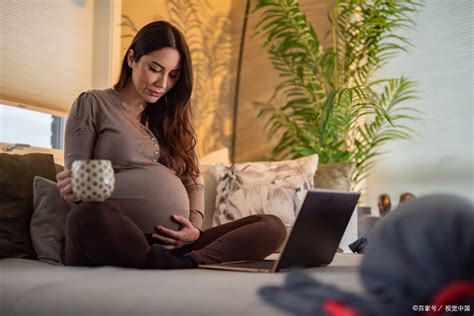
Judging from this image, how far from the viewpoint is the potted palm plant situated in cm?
378

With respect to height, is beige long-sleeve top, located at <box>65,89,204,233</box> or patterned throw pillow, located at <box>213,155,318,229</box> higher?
beige long-sleeve top, located at <box>65,89,204,233</box>

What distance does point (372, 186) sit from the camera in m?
4.29

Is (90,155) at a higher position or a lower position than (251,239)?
higher

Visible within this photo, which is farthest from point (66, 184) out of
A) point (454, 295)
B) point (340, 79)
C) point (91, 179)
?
point (340, 79)

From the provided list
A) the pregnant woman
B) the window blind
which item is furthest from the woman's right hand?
the window blind

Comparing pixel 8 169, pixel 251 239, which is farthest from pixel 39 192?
pixel 251 239

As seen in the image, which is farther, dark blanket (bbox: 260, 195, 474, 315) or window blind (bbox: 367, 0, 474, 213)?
window blind (bbox: 367, 0, 474, 213)

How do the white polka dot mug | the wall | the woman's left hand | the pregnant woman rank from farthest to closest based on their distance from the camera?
the wall
the woman's left hand
the pregnant woman
the white polka dot mug

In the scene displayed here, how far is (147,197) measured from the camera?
2.14 meters

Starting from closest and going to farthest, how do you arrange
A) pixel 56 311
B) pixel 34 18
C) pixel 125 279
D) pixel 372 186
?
pixel 56 311, pixel 125 279, pixel 34 18, pixel 372 186

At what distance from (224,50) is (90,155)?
259 cm

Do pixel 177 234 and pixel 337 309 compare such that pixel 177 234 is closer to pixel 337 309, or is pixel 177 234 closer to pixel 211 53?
pixel 337 309

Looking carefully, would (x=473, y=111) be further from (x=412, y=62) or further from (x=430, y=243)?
(x=430, y=243)

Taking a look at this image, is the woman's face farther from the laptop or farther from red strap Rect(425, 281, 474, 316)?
red strap Rect(425, 281, 474, 316)
